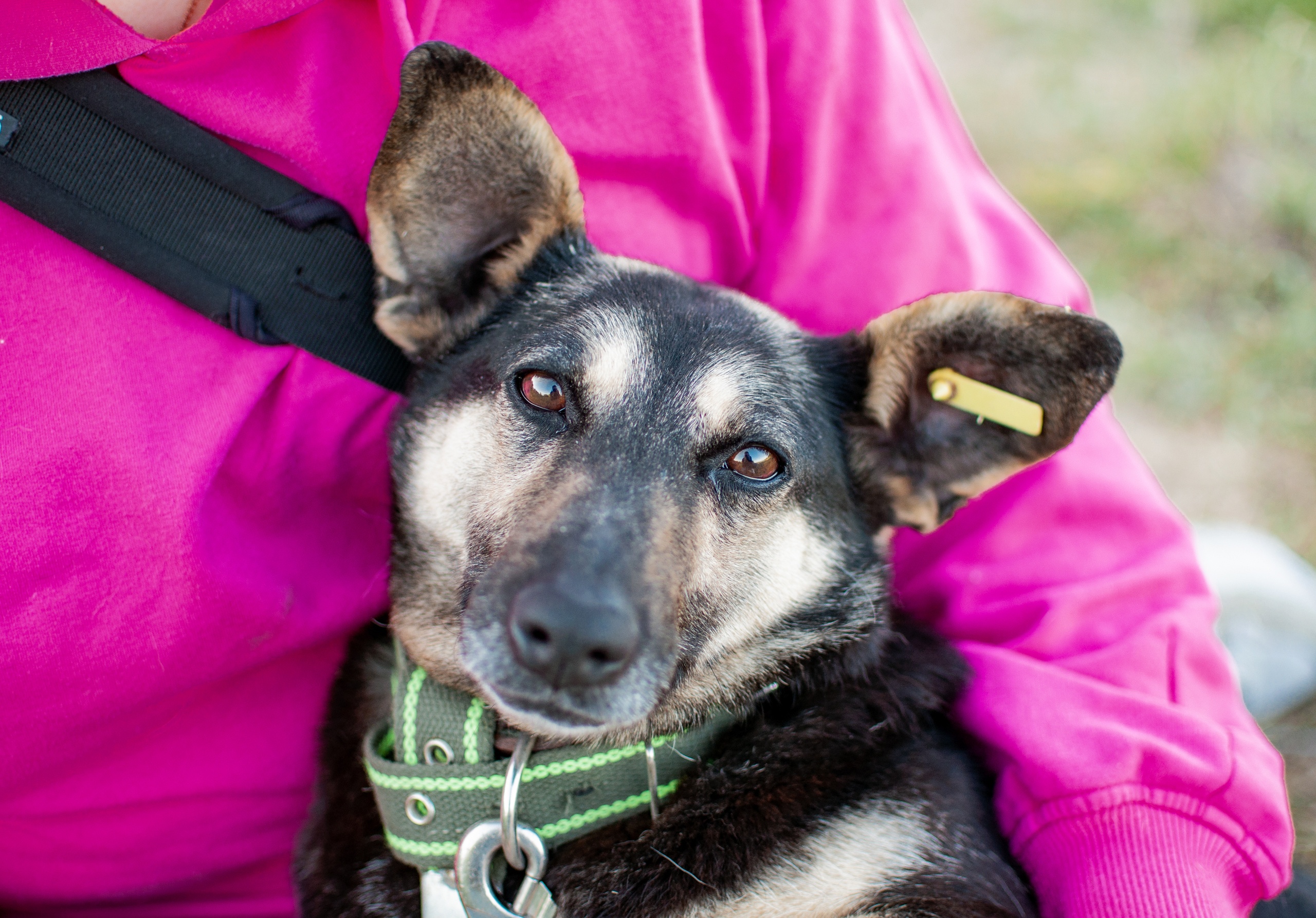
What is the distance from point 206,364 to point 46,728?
0.93 metres

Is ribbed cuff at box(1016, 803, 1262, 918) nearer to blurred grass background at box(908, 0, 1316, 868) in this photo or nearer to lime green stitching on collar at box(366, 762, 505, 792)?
lime green stitching on collar at box(366, 762, 505, 792)

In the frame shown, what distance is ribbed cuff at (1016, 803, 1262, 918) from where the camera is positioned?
6.81ft

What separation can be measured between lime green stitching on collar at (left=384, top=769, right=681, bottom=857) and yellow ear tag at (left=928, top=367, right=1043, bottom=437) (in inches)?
50.5

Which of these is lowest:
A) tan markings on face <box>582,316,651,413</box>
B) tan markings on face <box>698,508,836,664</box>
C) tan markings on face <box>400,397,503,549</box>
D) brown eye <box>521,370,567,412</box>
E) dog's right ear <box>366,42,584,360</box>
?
tan markings on face <box>698,508,836,664</box>

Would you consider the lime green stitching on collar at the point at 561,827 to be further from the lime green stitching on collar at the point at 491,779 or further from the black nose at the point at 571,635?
Result: the black nose at the point at 571,635

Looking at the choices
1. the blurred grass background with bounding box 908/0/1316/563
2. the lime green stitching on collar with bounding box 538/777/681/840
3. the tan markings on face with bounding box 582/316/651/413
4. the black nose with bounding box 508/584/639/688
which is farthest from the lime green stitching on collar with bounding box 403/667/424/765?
the blurred grass background with bounding box 908/0/1316/563

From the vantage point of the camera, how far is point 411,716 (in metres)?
2.46

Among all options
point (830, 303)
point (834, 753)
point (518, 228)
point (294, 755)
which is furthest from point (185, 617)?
point (830, 303)

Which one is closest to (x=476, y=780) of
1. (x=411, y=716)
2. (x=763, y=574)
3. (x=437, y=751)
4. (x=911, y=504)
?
(x=437, y=751)

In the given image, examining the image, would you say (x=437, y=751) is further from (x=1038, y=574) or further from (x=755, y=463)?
(x=1038, y=574)

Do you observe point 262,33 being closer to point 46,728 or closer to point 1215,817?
point 46,728

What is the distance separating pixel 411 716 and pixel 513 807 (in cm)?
44

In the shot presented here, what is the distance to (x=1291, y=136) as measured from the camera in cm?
648

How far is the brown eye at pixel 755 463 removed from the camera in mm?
2484
